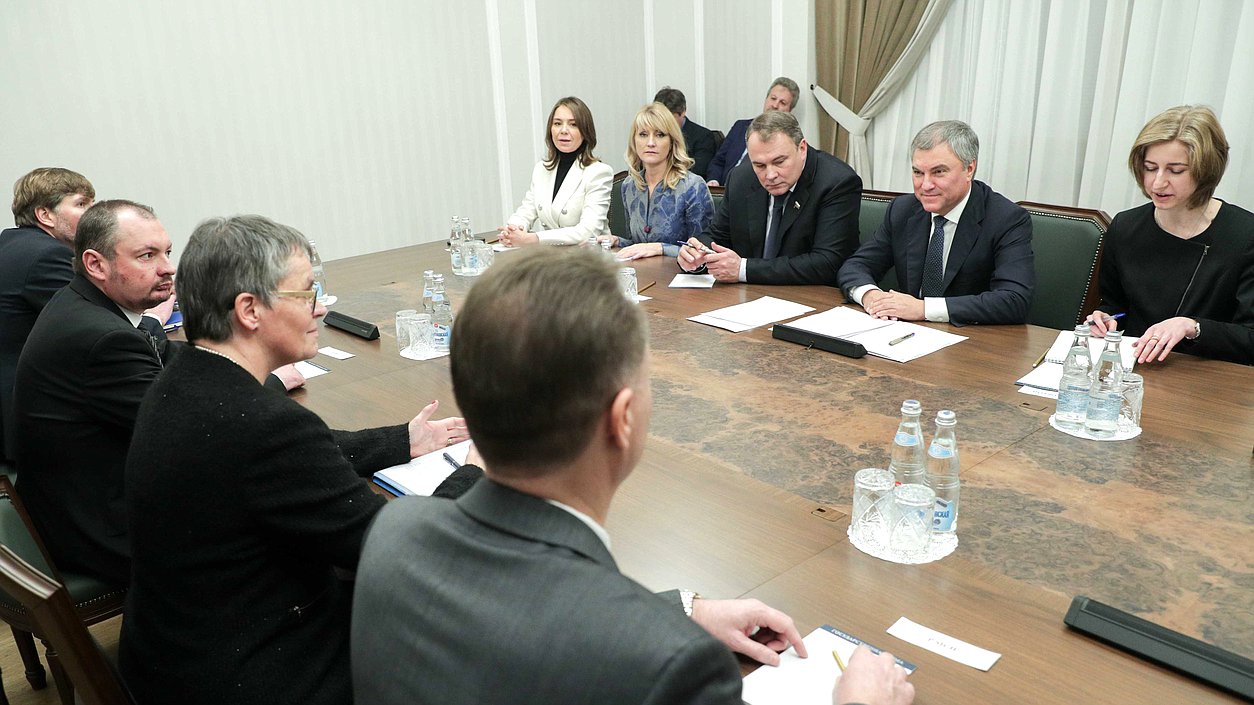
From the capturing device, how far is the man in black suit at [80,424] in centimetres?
199

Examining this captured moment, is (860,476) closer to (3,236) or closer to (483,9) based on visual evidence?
(3,236)

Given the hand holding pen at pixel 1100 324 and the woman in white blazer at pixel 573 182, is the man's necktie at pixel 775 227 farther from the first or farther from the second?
the hand holding pen at pixel 1100 324

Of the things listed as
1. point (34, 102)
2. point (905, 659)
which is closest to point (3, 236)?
point (34, 102)

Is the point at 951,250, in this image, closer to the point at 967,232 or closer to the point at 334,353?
the point at 967,232

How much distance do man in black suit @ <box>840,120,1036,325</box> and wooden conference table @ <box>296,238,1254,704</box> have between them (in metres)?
0.14

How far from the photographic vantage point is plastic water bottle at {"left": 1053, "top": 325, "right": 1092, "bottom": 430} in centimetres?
194

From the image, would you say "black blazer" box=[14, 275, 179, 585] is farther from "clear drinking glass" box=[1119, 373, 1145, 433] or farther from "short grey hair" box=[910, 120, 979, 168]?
"short grey hair" box=[910, 120, 979, 168]

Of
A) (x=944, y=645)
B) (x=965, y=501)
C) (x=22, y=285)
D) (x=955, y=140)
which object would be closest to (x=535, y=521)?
(x=944, y=645)

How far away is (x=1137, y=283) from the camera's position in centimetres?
284

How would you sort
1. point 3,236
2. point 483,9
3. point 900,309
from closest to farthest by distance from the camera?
point 900,309, point 3,236, point 483,9

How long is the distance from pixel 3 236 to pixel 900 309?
310 centimetres

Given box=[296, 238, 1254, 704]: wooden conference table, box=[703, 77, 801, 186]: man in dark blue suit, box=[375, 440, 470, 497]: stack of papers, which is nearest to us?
box=[296, 238, 1254, 704]: wooden conference table

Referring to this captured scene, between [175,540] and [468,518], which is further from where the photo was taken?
[175,540]

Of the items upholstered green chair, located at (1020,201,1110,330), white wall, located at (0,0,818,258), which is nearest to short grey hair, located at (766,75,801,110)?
white wall, located at (0,0,818,258)
